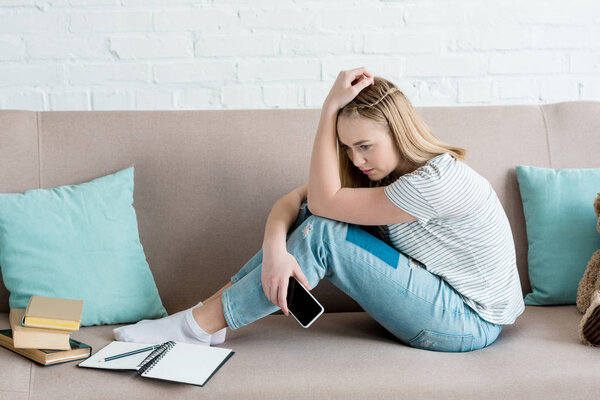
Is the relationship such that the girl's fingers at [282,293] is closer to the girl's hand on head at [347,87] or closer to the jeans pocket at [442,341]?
the jeans pocket at [442,341]

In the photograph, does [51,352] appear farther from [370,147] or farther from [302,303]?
[370,147]

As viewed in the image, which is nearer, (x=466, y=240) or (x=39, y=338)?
(x=39, y=338)

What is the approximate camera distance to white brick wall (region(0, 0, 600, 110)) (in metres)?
2.11

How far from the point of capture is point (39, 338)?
131cm

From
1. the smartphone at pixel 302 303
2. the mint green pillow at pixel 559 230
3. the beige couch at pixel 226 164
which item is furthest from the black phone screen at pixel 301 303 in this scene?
the mint green pillow at pixel 559 230

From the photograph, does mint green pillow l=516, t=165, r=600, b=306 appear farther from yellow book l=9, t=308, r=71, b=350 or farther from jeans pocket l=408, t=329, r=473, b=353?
yellow book l=9, t=308, r=71, b=350

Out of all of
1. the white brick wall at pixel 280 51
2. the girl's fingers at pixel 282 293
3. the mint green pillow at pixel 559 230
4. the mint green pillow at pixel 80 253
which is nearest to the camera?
the girl's fingers at pixel 282 293

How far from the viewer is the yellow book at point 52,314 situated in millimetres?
1298

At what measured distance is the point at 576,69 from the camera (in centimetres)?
227

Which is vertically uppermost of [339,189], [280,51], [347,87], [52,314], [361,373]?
[280,51]

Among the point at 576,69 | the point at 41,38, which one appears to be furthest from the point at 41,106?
the point at 576,69

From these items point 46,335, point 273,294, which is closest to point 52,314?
point 46,335

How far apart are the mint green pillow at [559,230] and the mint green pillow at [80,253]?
1.09 metres

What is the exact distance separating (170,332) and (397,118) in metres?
0.76
